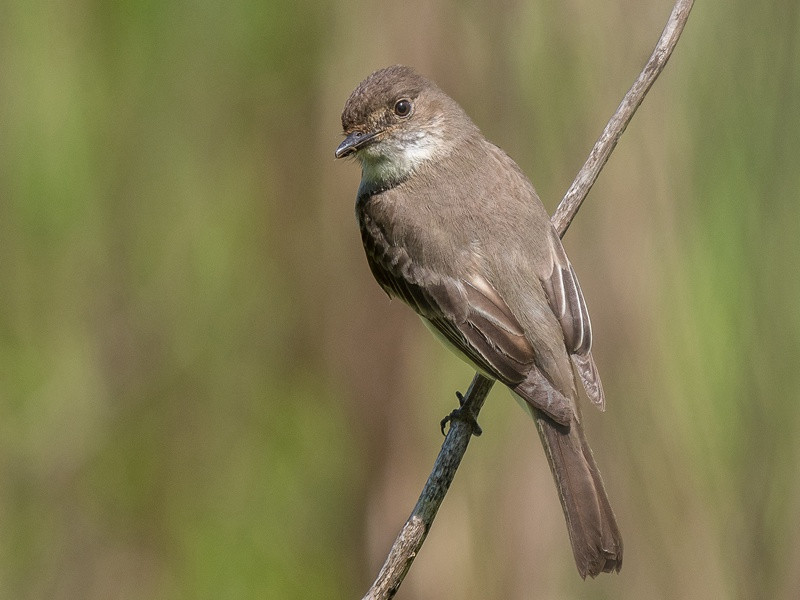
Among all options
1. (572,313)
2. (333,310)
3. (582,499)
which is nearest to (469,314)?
(572,313)

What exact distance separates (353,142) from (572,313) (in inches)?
40.2

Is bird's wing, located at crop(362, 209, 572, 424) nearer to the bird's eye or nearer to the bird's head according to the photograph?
the bird's head

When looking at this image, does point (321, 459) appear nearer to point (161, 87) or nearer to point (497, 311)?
point (497, 311)

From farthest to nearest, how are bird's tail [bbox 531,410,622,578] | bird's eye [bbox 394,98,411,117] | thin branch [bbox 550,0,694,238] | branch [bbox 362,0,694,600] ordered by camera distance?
1. bird's eye [bbox 394,98,411,117]
2. thin branch [bbox 550,0,694,238]
3. bird's tail [bbox 531,410,622,578]
4. branch [bbox 362,0,694,600]

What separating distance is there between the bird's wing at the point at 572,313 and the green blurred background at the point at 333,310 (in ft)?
0.80

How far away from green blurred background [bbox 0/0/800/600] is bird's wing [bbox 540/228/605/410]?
244 millimetres

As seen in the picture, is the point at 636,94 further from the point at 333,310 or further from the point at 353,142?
the point at 333,310

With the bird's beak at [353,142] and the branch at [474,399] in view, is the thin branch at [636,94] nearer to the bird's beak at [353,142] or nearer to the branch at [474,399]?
the branch at [474,399]

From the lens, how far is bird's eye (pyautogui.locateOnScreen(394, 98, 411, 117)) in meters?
3.96

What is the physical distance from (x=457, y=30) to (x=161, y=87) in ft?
4.54

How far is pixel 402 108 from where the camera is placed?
13.0ft

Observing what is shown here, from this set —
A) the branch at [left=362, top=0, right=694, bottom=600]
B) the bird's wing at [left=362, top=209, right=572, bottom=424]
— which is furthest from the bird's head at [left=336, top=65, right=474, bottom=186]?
the branch at [left=362, top=0, right=694, bottom=600]

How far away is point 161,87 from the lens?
4.64 metres

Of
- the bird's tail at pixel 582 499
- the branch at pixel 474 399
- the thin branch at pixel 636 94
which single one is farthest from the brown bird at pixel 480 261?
the thin branch at pixel 636 94
